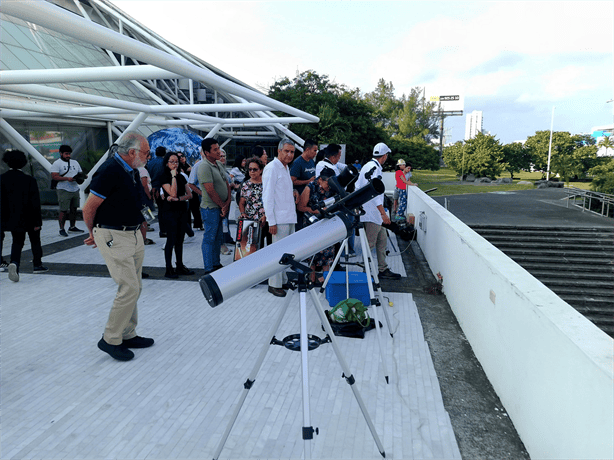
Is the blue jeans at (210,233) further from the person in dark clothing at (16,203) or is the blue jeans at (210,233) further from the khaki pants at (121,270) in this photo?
the person in dark clothing at (16,203)

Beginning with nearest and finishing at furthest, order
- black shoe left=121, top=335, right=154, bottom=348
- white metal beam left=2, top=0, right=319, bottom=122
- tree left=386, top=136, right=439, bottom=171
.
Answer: white metal beam left=2, top=0, right=319, bottom=122 → black shoe left=121, top=335, right=154, bottom=348 → tree left=386, top=136, right=439, bottom=171

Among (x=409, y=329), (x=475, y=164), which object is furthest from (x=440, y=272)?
(x=475, y=164)

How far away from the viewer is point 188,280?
6309 mm

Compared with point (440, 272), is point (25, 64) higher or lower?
higher

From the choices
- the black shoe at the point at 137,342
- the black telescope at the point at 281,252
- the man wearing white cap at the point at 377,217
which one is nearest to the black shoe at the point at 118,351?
the black shoe at the point at 137,342

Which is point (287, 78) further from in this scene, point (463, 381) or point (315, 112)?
point (463, 381)

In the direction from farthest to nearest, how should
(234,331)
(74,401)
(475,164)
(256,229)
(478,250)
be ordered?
(475,164)
(256,229)
(234,331)
(478,250)
(74,401)

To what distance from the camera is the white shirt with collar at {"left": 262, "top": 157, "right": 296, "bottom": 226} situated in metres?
5.22

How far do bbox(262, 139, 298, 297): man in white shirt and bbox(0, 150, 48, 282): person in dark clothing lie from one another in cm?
356

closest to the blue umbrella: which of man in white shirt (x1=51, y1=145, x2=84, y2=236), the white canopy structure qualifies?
the white canopy structure

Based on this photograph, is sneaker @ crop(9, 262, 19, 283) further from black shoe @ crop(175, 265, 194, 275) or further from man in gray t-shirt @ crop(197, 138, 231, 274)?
man in gray t-shirt @ crop(197, 138, 231, 274)

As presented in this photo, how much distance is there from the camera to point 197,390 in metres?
3.35

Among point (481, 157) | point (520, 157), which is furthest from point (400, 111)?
point (481, 157)

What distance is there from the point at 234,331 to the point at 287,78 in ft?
109
